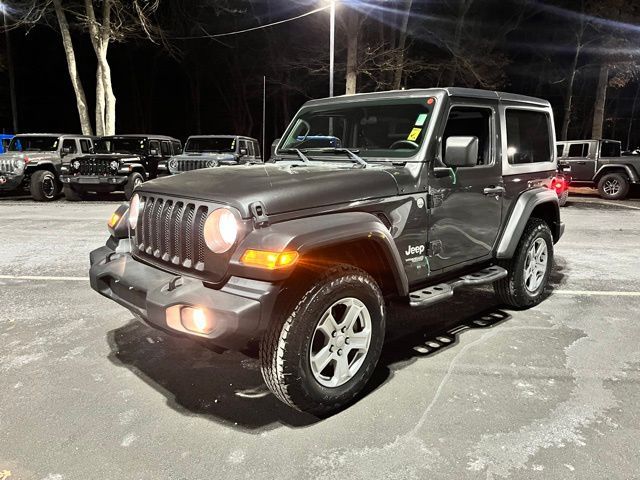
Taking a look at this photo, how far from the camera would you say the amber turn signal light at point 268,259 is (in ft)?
8.74

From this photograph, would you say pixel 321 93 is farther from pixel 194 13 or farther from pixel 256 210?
pixel 256 210

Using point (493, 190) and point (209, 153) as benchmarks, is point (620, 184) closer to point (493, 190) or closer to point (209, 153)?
point (209, 153)

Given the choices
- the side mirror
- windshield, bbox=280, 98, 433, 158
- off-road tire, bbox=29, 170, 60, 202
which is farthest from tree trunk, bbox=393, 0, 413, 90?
the side mirror

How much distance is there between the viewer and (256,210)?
110 inches

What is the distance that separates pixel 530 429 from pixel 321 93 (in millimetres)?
33021

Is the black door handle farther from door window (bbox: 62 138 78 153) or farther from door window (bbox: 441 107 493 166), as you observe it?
door window (bbox: 62 138 78 153)

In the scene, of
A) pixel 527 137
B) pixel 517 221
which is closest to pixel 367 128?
pixel 517 221

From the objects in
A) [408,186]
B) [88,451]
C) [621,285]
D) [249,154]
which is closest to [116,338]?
[88,451]

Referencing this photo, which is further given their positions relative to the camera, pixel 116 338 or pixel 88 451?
pixel 116 338

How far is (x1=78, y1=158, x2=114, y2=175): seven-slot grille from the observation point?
13.8 m

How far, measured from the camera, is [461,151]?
3541 mm

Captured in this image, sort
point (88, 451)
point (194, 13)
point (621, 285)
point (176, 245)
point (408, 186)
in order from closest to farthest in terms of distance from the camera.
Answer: point (88, 451) < point (176, 245) < point (408, 186) < point (621, 285) < point (194, 13)

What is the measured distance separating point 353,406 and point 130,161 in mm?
12504

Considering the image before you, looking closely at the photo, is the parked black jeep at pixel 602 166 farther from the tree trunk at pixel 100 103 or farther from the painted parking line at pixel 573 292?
the tree trunk at pixel 100 103
